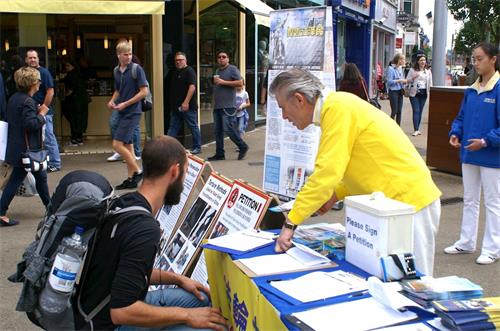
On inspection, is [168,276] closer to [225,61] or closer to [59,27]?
[225,61]

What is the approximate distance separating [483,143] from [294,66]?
2.50 meters

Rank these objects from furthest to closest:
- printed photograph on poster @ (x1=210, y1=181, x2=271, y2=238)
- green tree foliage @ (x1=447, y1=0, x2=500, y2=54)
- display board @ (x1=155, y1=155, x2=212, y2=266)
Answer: green tree foliage @ (x1=447, y1=0, x2=500, y2=54)
display board @ (x1=155, y1=155, x2=212, y2=266)
printed photograph on poster @ (x1=210, y1=181, x2=271, y2=238)

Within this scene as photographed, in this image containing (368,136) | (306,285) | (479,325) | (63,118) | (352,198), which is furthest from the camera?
(63,118)

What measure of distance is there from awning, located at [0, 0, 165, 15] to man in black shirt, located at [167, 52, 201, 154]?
110 cm

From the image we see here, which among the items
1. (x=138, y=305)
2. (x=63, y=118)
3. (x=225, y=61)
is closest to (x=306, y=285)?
(x=138, y=305)

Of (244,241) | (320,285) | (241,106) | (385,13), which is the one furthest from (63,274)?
(385,13)

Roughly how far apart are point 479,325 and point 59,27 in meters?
11.8

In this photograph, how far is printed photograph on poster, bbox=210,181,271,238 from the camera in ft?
12.3

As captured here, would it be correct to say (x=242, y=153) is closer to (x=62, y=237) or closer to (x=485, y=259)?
(x=485, y=259)

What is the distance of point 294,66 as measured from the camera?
686 centimetres

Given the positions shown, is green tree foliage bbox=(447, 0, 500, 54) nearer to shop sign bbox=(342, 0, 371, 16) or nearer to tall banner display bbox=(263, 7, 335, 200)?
shop sign bbox=(342, 0, 371, 16)

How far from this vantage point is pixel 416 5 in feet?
196

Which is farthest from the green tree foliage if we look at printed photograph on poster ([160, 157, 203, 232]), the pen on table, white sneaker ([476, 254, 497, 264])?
the pen on table

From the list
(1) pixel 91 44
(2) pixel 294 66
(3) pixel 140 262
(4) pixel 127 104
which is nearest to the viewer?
(3) pixel 140 262
